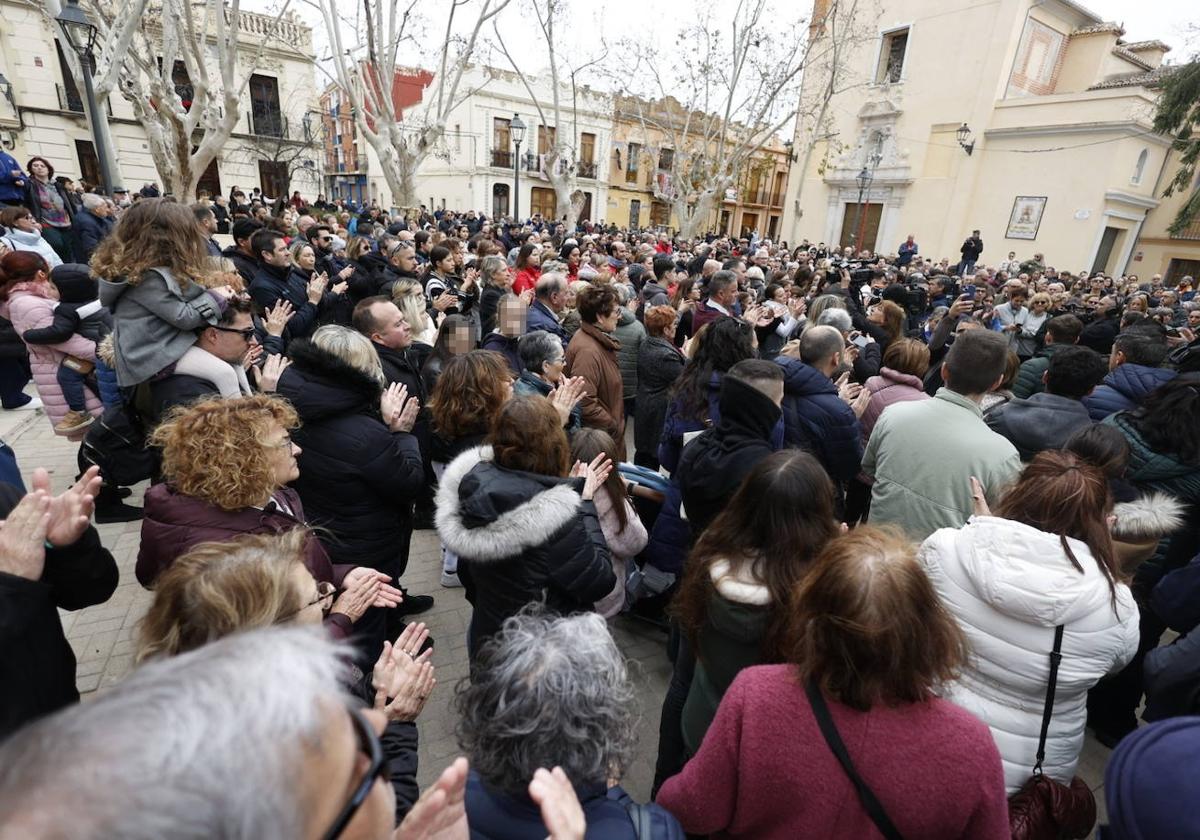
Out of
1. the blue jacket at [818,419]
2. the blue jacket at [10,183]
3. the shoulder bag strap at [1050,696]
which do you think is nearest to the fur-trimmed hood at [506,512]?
the shoulder bag strap at [1050,696]

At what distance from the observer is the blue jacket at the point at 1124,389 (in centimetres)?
342

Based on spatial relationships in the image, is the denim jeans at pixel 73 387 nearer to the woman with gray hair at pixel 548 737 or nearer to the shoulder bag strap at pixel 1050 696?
the woman with gray hair at pixel 548 737

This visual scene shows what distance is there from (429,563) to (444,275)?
3.74 meters

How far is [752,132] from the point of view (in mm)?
21469

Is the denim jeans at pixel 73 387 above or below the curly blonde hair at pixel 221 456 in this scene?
below

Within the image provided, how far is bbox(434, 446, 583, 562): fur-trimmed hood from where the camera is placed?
2.02 meters

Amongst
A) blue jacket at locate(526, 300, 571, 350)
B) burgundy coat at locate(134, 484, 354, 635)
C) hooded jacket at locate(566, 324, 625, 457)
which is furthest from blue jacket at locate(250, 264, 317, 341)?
burgundy coat at locate(134, 484, 354, 635)

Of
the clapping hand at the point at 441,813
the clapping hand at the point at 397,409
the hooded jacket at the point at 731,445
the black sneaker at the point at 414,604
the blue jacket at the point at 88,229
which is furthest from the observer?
the blue jacket at the point at 88,229

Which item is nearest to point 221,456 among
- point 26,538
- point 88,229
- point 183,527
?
point 183,527

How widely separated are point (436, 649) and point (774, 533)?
91.5 inches

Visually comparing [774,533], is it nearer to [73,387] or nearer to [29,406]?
[73,387]

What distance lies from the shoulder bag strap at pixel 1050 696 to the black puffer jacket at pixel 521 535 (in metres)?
1.39

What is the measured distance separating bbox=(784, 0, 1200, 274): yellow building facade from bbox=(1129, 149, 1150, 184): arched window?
73 millimetres

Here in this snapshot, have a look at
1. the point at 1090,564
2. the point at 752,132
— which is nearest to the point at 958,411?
the point at 1090,564
